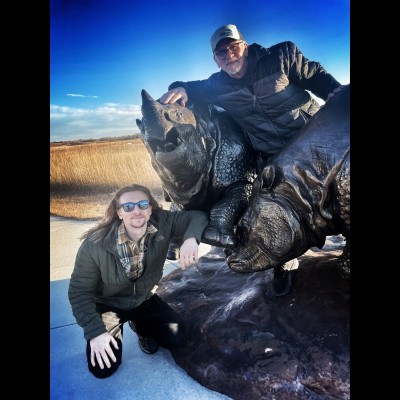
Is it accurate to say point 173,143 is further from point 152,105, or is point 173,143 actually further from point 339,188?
point 339,188

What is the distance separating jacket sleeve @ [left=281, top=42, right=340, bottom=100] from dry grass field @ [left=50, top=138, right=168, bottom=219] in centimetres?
81

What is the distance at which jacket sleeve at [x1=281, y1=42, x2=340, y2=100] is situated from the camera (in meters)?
1.76

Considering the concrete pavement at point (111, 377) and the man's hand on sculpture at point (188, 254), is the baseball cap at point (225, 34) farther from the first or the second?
the concrete pavement at point (111, 377)

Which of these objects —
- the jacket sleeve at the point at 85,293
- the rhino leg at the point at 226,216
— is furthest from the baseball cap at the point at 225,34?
the jacket sleeve at the point at 85,293

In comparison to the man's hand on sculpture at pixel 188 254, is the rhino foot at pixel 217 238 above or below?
above

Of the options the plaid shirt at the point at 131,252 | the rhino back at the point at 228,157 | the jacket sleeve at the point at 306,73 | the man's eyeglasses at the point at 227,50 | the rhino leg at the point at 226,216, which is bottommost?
the plaid shirt at the point at 131,252

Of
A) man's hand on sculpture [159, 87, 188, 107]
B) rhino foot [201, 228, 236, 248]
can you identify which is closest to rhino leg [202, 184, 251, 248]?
rhino foot [201, 228, 236, 248]

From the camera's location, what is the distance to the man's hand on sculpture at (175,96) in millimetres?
1713

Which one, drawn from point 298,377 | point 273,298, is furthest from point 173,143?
point 298,377

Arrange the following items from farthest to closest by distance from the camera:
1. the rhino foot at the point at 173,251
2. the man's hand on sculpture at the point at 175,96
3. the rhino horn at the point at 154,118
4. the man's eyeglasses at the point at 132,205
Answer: the rhino foot at the point at 173,251
the man's hand on sculpture at the point at 175,96
the man's eyeglasses at the point at 132,205
the rhino horn at the point at 154,118

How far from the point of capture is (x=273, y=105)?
6.02 ft

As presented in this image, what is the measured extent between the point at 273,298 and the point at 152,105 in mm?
1197

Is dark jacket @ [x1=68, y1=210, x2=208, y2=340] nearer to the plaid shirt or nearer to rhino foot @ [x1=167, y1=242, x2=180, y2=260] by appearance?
the plaid shirt
